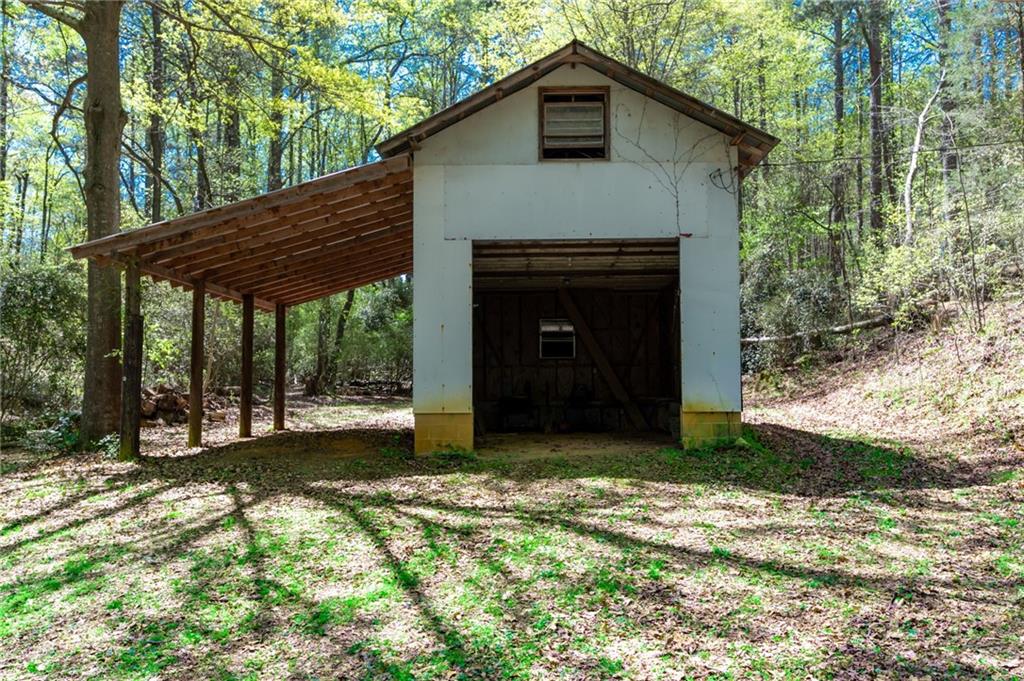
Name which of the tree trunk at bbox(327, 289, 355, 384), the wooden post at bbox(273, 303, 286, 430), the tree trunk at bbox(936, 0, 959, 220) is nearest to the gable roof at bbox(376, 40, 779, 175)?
the wooden post at bbox(273, 303, 286, 430)

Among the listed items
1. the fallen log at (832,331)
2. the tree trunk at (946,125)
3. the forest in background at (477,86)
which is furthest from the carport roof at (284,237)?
the tree trunk at (946,125)

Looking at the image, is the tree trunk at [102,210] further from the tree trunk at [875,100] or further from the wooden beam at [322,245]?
the tree trunk at [875,100]

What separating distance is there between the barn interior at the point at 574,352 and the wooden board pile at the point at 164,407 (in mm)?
6064

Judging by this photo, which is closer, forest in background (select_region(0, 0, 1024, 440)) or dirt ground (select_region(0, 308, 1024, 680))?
dirt ground (select_region(0, 308, 1024, 680))

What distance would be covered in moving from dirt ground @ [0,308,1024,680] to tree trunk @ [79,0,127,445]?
1124 millimetres

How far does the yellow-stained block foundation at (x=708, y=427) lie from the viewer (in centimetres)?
888

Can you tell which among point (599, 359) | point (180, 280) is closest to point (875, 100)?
point (599, 359)

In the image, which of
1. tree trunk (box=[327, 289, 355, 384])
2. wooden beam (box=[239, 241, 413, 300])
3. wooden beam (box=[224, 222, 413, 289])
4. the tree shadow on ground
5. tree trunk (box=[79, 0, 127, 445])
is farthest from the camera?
tree trunk (box=[327, 289, 355, 384])

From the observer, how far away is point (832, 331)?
16938mm

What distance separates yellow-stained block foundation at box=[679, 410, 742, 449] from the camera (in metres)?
8.88

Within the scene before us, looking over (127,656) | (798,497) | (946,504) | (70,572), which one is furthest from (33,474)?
(946,504)

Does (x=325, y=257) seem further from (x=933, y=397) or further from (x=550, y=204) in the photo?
(x=933, y=397)

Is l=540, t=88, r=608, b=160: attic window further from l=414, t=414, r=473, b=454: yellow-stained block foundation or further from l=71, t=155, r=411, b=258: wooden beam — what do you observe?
l=414, t=414, r=473, b=454: yellow-stained block foundation

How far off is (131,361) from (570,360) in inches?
329
